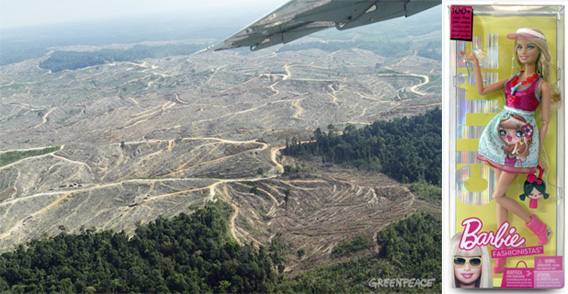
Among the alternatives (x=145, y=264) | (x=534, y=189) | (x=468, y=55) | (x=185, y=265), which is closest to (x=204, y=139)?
(x=145, y=264)

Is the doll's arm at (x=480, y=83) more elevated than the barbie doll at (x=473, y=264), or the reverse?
the doll's arm at (x=480, y=83)

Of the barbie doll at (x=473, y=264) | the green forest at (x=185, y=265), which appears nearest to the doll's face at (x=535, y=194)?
the barbie doll at (x=473, y=264)

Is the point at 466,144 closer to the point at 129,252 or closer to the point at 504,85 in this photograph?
the point at 504,85

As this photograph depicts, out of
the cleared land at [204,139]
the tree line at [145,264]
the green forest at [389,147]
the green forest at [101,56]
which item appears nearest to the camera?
the tree line at [145,264]

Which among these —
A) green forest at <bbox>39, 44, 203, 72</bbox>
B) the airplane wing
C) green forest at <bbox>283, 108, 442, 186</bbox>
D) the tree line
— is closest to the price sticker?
the airplane wing

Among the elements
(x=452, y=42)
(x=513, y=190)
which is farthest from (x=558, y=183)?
(x=452, y=42)

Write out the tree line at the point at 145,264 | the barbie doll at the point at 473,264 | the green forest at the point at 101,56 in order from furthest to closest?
the green forest at the point at 101,56 → the tree line at the point at 145,264 → the barbie doll at the point at 473,264

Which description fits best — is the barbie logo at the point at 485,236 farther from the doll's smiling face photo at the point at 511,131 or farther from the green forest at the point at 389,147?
the green forest at the point at 389,147
